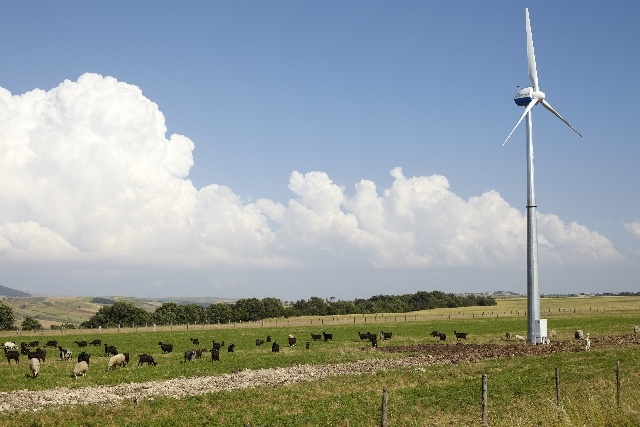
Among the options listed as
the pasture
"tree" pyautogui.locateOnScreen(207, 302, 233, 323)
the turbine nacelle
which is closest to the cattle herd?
the pasture

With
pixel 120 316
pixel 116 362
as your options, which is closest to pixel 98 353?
pixel 116 362

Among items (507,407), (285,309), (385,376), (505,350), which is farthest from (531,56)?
(285,309)

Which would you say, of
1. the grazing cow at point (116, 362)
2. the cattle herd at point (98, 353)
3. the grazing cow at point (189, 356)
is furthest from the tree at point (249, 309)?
the grazing cow at point (116, 362)

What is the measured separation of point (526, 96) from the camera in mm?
56625

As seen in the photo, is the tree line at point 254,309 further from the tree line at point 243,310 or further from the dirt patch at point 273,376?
the dirt patch at point 273,376

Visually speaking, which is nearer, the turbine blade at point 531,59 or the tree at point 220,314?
the turbine blade at point 531,59

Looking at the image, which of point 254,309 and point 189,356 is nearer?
point 189,356

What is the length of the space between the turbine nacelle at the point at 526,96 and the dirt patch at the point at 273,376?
22.7m

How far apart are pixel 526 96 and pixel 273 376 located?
38.1 m

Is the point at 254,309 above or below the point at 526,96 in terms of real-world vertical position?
below

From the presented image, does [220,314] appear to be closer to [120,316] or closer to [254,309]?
[254,309]

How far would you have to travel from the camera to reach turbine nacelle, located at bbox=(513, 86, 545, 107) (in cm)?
5666

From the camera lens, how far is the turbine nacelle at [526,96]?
56656 millimetres

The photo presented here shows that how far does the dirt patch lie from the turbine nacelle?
2265 centimetres
